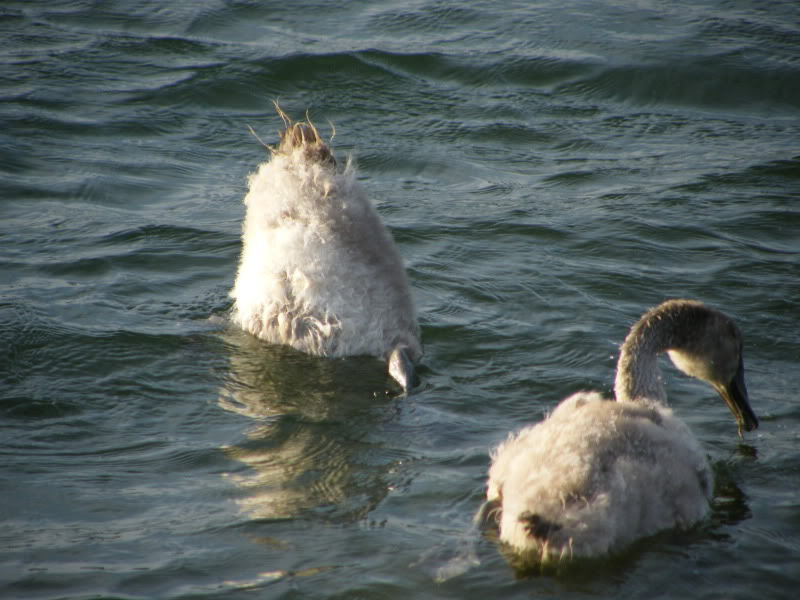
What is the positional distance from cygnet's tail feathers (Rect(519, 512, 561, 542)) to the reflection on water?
911 mm

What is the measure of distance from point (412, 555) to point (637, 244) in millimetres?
4482

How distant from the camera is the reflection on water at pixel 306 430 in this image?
5.22 m

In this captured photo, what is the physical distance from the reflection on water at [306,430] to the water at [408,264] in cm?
2

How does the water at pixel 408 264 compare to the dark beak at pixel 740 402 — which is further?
the dark beak at pixel 740 402

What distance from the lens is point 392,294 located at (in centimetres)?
680

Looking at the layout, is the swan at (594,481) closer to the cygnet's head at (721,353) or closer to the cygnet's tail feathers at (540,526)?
the cygnet's tail feathers at (540,526)

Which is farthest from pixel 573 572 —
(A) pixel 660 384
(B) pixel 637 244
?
(B) pixel 637 244

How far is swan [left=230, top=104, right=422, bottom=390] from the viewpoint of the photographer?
664 cm

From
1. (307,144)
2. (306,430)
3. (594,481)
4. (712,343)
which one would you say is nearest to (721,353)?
(712,343)

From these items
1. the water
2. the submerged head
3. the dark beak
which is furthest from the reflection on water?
the dark beak

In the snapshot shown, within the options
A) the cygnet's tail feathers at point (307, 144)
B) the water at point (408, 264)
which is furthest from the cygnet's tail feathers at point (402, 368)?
the cygnet's tail feathers at point (307, 144)

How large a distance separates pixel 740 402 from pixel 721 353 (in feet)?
0.99

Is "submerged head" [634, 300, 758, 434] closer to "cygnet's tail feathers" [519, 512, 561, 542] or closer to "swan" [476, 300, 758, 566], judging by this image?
"swan" [476, 300, 758, 566]

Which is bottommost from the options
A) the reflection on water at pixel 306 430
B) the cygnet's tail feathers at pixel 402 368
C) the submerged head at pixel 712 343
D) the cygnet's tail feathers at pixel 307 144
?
the reflection on water at pixel 306 430
